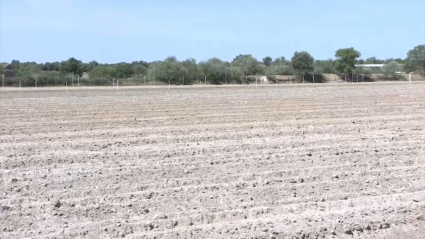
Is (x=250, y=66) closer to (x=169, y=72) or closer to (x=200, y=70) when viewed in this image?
(x=200, y=70)

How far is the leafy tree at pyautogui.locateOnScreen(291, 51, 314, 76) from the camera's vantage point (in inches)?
3610

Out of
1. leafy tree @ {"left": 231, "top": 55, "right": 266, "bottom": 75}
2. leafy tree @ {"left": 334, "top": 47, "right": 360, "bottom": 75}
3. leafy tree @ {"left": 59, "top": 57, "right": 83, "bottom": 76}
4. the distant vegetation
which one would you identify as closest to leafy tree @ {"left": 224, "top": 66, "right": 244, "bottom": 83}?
the distant vegetation

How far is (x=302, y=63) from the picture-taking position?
91812mm

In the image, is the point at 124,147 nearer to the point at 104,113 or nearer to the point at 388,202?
the point at 388,202

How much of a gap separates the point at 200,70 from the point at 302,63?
2047cm

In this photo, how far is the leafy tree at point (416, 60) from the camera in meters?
108

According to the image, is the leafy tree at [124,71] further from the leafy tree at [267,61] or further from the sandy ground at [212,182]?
the sandy ground at [212,182]

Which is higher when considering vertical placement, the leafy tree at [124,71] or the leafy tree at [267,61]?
the leafy tree at [267,61]

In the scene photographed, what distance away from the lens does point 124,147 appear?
1242cm

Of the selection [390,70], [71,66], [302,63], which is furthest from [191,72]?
[390,70]

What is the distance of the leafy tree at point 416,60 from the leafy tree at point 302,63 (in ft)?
87.3

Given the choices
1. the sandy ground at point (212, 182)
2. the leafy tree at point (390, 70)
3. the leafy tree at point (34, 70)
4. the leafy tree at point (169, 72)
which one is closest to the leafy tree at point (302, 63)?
the leafy tree at point (390, 70)

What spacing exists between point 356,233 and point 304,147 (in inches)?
233

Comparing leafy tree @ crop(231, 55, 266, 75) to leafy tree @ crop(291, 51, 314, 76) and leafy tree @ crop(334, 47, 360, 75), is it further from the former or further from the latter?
leafy tree @ crop(334, 47, 360, 75)
